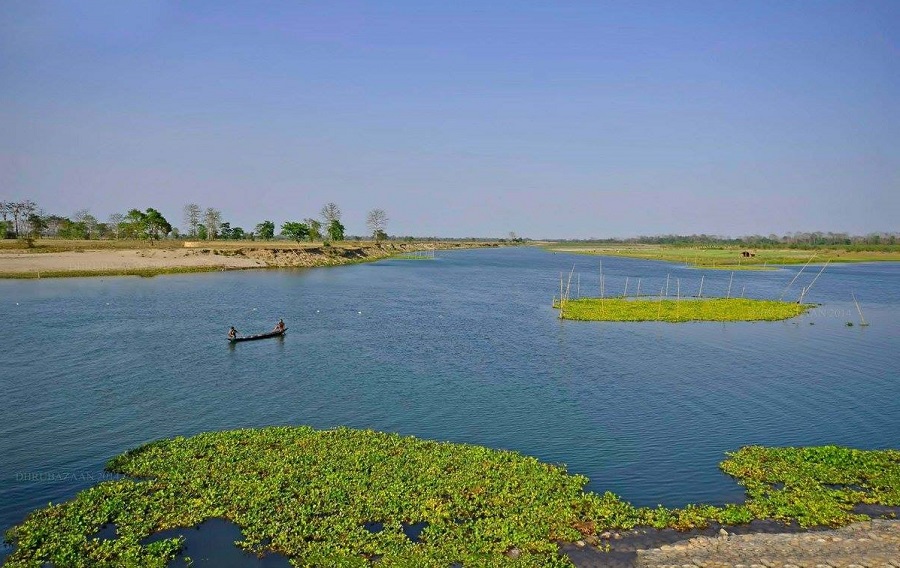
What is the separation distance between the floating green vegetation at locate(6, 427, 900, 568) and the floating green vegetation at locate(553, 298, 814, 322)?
35.0 metres

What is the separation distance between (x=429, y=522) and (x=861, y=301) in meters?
82.1

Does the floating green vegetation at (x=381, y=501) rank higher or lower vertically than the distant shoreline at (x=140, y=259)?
lower

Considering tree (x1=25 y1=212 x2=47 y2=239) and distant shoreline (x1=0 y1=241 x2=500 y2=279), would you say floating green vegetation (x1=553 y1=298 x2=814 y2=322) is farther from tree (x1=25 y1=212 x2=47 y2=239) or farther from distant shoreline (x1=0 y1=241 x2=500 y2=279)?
tree (x1=25 y1=212 x2=47 y2=239)

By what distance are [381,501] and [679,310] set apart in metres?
51.6

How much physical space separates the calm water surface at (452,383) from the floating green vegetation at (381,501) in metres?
1.81

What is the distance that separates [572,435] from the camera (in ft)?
82.5

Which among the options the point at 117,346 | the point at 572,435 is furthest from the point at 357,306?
the point at 572,435

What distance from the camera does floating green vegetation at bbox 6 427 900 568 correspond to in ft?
49.4

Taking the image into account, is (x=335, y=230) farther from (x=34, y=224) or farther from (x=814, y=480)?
(x=814, y=480)

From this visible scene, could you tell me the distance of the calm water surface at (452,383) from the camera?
2291 cm

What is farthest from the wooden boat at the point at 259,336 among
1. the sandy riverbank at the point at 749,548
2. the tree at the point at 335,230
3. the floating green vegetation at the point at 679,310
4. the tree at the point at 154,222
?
the tree at the point at 335,230

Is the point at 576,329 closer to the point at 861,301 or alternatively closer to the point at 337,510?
the point at 337,510

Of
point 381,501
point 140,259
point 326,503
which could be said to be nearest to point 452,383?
point 381,501

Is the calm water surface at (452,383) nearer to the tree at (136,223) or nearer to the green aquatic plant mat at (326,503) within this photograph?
the green aquatic plant mat at (326,503)
